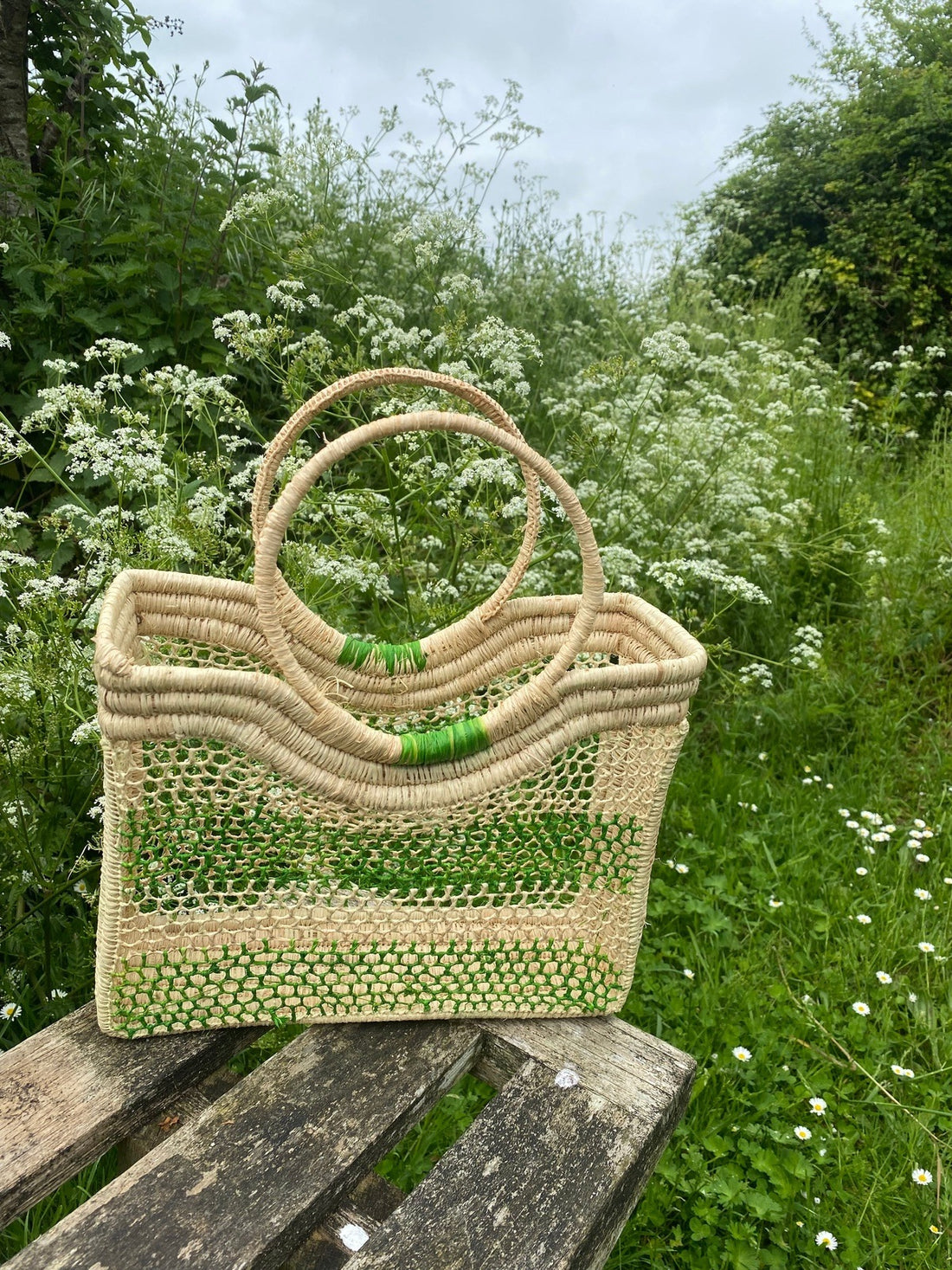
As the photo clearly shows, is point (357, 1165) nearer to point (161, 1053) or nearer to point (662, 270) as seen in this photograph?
point (161, 1053)

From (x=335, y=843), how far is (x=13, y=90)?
201cm

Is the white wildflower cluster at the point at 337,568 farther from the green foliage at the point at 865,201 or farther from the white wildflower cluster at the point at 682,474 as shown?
A: the green foliage at the point at 865,201

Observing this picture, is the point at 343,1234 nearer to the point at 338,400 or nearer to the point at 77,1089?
the point at 77,1089

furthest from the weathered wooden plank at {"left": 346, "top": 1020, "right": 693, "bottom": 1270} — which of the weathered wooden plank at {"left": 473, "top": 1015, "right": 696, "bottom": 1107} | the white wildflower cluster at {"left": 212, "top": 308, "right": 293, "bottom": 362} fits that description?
the white wildflower cluster at {"left": 212, "top": 308, "right": 293, "bottom": 362}

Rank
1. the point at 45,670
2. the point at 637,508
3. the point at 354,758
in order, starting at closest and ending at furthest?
the point at 354,758
the point at 45,670
the point at 637,508

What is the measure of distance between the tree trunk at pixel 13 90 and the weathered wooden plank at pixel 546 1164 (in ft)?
6.80

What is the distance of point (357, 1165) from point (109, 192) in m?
2.33

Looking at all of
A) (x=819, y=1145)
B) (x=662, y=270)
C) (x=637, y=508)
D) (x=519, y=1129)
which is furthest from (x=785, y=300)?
(x=519, y=1129)

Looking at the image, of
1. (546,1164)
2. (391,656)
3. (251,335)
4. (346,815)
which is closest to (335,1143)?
(546,1164)

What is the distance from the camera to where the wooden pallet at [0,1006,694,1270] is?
777mm

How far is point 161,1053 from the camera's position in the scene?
0.95 meters

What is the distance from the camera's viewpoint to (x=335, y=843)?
3.22 ft

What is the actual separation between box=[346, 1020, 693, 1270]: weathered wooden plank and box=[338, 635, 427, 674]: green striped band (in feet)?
1.52

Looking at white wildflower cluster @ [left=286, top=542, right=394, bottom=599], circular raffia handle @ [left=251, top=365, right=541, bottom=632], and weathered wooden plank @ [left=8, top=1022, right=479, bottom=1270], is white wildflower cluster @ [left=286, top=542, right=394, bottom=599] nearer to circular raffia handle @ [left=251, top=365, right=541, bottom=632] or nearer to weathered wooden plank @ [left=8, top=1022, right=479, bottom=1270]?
circular raffia handle @ [left=251, top=365, right=541, bottom=632]
